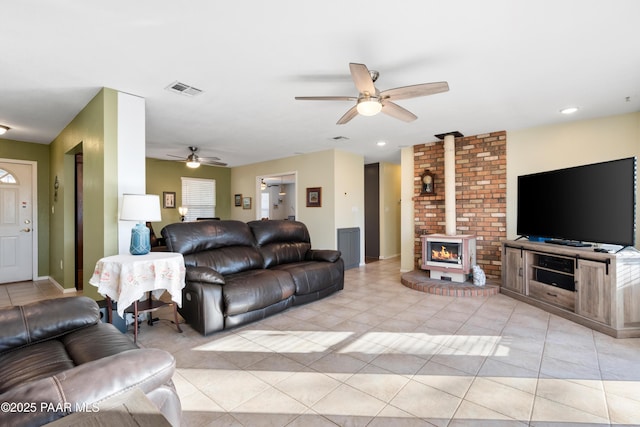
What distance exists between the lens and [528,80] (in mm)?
2959

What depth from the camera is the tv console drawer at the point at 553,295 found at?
338cm

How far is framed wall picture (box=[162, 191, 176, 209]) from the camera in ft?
24.3

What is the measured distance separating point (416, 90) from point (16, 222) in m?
6.68

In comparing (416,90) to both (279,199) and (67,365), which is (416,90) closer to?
(67,365)

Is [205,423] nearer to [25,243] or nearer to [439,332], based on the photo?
[439,332]

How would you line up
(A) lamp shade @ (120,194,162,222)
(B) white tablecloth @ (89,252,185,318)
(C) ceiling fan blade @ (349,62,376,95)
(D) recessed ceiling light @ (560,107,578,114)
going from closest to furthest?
(C) ceiling fan blade @ (349,62,376,95)
(B) white tablecloth @ (89,252,185,318)
(A) lamp shade @ (120,194,162,222)
(D) recessed ceiling light @ (560,107,578,114)

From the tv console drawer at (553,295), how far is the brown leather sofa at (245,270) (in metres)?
2.46

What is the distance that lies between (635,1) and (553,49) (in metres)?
0.55

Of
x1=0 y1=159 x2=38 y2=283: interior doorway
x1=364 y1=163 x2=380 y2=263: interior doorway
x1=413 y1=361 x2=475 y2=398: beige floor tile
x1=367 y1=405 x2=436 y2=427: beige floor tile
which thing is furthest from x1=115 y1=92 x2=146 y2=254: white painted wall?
x1=364 y1=163 x2=380 y2=263: interior doorway

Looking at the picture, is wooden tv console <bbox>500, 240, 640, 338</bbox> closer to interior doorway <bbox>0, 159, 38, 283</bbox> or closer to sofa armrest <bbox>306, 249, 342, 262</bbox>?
sofa armrest <bbox>306, 249, 342, 262</bbox>

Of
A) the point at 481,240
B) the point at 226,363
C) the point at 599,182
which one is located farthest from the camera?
the point at 481,240

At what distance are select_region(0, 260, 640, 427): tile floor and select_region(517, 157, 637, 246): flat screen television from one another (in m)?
1.01

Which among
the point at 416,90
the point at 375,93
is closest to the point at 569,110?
the point at 416,90

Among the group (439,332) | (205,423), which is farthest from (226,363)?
(439,332)
